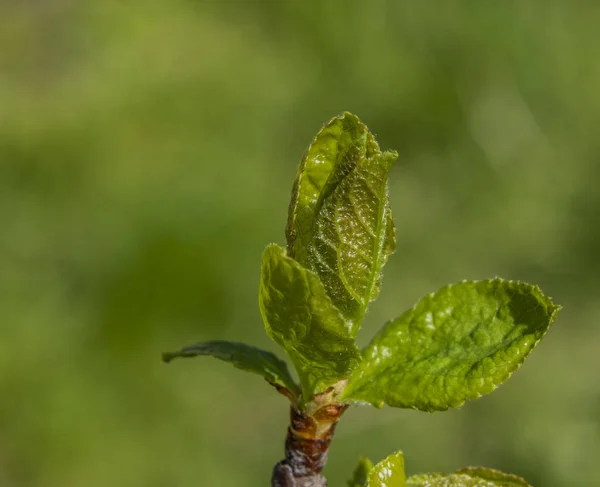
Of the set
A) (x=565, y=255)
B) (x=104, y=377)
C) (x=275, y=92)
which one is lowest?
(x=104, y=377)

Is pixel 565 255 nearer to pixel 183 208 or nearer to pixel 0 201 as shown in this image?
pixel 183 208

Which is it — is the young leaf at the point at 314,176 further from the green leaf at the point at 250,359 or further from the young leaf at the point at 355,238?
the green leaf at the point at 250,359

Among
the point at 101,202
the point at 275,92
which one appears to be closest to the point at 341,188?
the point at 101,202

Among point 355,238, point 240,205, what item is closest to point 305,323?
point 355,238

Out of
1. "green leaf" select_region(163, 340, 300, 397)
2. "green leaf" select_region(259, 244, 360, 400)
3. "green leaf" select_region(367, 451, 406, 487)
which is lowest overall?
"green leaf" select_region(367, 451, 406, 487)

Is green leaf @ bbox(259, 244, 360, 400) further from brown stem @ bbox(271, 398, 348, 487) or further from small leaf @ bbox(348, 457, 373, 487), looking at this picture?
small leaf @ bbox(348, 457, 373, 487)

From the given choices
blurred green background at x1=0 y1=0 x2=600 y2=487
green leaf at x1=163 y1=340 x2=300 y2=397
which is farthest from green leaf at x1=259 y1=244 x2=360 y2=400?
blurred green background at x1=0 y1=0 x2=600 y2=487

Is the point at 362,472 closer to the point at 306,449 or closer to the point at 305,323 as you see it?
the point at 306,449
